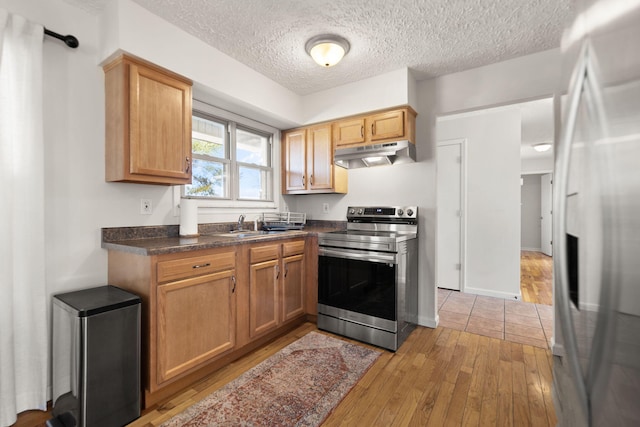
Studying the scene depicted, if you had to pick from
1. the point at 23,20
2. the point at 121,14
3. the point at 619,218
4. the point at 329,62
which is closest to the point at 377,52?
the point at 329,62

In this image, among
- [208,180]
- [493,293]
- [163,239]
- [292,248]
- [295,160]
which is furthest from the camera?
[493,293]

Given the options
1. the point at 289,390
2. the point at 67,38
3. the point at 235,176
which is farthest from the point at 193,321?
the point at 67,38

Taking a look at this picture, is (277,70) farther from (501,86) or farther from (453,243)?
(453,243)

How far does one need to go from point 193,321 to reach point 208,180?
1.46 m

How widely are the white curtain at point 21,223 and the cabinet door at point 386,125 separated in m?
2.55

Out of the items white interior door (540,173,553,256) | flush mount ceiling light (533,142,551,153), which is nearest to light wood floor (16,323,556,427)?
flush mount ceiling light (533,142,551,153)

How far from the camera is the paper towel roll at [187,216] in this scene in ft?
7.97

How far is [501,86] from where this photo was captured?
107 inches

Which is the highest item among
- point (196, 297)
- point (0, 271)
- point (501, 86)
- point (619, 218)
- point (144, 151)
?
point (501, 86)

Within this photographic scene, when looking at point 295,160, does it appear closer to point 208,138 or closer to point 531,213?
point 208,138

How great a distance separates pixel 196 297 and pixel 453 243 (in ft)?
11.5

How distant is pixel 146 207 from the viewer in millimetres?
2314

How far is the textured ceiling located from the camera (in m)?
1.98

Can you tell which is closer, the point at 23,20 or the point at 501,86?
the point at 23,20
